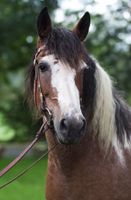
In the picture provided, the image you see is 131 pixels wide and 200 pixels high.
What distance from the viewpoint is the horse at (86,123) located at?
13.4 ft

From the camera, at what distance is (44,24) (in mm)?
4281

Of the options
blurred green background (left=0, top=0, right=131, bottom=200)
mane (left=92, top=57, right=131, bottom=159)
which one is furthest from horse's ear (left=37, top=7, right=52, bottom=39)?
blurred green background (left=0, top=0, right=131, bottom=200)

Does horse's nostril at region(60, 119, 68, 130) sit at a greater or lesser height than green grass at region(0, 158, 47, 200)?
greater

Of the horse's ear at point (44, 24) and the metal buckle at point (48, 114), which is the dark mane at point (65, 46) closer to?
the horse's ear at point (44, 24)

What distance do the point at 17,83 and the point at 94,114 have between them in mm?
17310

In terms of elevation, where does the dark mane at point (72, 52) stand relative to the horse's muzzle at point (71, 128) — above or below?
above

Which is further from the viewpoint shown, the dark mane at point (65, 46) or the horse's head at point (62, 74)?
the dark mane at point (65, 46)

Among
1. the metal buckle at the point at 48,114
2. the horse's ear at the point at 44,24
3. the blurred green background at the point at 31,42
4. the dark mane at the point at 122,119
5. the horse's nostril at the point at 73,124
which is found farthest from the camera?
the blurred green background at the point at 31,42

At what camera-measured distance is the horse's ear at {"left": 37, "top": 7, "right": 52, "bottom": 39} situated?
13.9 ft

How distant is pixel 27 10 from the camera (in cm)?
1641

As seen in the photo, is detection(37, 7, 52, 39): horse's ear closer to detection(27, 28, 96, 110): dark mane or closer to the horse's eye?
detection(27, 28, 96, 110): dark mane

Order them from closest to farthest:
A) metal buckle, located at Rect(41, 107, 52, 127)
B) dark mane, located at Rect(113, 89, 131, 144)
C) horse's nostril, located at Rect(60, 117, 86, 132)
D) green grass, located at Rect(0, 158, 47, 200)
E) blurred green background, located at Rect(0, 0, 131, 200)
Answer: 1. horse's nostril, located at Rect(60, 117, 86, 132)
2. metal buckle, located at Rect(41, 107, 52, 127)
3. dark mane, located at Rect(113, 89, 131, 144)
4. green grass, located at Rect(0, 158, 47, 200)
5. blurred green background, located at Rect(0, 0, 131, 200)

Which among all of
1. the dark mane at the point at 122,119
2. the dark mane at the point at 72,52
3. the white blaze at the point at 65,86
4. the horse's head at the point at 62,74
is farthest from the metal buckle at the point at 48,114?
the dark mane at the point at 122,119

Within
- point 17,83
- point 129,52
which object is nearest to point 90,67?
point 129,52
